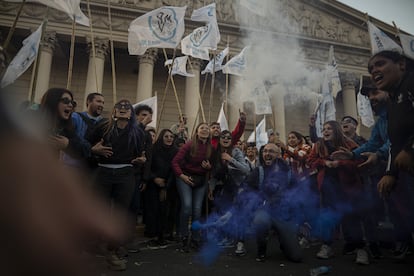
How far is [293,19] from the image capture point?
2102cm

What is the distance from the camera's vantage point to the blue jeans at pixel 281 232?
3836 millimetres

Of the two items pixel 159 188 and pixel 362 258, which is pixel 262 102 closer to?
pixel 159 188

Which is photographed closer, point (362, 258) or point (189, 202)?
point (362, 258)

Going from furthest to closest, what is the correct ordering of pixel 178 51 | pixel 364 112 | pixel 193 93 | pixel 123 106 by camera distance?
1. pixel 178 51
2. pixel 193 93
3. pixel 364 112
4. pixel 123 106

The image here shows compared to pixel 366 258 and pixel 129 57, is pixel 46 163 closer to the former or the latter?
pixel 366 258

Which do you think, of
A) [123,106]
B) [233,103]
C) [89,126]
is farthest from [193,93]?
[123,106]

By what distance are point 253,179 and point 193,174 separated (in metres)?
1.01

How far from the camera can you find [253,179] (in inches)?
169

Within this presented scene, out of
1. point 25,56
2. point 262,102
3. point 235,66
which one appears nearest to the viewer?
point 25,56

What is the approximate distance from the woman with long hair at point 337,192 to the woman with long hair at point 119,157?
2.64 metres

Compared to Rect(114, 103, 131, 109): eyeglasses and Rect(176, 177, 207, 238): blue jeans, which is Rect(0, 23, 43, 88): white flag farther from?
Rect(176, 177, 207, 238): blue jeans

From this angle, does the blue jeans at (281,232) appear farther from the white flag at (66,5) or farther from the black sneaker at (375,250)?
the white flag at (66,5)

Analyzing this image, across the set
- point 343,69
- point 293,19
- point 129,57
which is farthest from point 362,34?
point 129,57

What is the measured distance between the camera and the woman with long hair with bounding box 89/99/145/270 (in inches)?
143
